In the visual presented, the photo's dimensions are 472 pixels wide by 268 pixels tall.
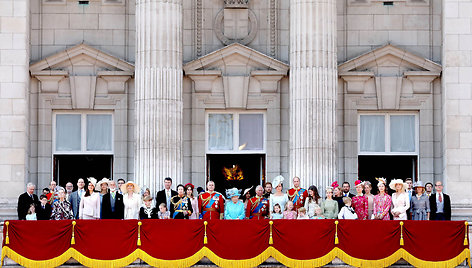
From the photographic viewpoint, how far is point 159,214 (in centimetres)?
3734

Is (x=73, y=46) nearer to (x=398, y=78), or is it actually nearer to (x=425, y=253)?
(x=398, y=78)

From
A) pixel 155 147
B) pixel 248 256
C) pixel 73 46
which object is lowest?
pixel 248 256

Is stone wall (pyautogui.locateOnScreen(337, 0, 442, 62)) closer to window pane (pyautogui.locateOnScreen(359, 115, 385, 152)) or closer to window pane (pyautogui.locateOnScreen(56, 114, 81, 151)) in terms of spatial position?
window pane (pyautogui.locateOnScreen(359, 115, 385, 152))

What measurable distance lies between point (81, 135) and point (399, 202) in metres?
12.8

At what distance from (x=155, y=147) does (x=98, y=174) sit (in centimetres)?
363

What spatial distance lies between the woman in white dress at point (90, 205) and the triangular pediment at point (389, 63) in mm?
11076

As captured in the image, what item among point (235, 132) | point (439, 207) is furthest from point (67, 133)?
point (439, 207)

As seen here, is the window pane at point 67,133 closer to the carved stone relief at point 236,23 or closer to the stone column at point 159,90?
the stone column at point 159,90

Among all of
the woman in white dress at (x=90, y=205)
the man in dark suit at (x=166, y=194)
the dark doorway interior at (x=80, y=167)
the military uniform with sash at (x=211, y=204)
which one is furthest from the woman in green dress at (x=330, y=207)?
the dark doorway interior at (x=80, y=167)

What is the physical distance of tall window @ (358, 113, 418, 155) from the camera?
44.8 metres

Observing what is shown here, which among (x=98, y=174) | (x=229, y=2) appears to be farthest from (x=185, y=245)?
(x=229, y=2)

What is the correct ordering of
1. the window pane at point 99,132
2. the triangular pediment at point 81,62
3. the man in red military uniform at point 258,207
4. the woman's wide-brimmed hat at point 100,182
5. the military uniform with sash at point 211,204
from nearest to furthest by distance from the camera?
the woman's wide-brimmed hat at point 100,182
the military uniform with sash at point 211,204
the man in red military uniform at point 258,207
the triangular pediment at point 81,62
the window pane at point 99,132

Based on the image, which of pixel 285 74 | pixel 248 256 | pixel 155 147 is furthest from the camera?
pixel 285 74

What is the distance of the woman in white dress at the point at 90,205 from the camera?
37.7 m
